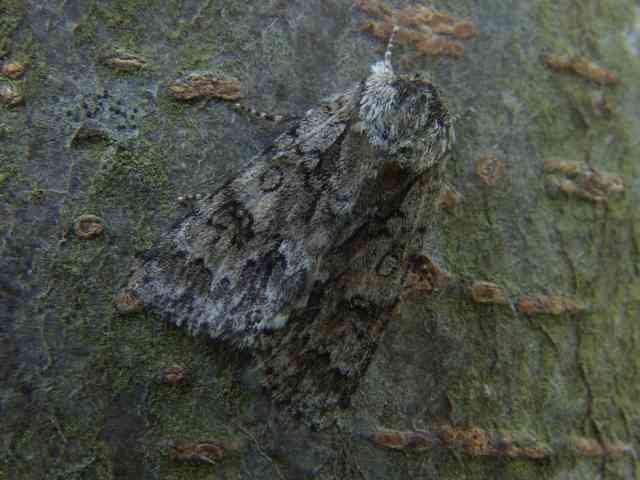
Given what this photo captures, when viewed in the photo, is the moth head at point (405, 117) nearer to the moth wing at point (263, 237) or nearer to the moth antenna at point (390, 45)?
the moth antenna at point (390, 45)

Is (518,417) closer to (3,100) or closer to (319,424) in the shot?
(319,424)

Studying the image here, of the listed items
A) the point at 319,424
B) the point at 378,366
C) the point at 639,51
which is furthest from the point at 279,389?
the point at 639,51

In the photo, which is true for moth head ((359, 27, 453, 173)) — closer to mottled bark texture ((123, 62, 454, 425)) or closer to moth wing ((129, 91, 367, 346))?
mottled bark texture ((123, 62, 454, 425))

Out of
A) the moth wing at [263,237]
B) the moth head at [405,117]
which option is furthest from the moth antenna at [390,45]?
the moth wing at [263,237]

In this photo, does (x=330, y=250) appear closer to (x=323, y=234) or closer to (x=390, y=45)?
(x=323, y=234)

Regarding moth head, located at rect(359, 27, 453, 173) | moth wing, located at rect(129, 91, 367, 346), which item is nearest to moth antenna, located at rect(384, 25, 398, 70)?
moth head, located at rect(359, 27, 453, 173)

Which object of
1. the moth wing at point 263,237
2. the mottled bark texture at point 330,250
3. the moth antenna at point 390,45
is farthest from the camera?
the moth antenna at point 390,45

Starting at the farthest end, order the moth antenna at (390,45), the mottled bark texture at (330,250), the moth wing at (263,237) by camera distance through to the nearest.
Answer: the moth antenna at (390,45) < the moth wing at (263,237) < the mottled bark texture at (330,250)

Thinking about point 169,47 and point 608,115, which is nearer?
point 169,47
